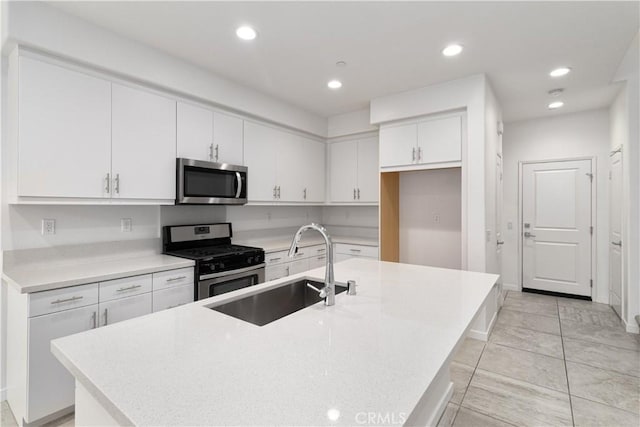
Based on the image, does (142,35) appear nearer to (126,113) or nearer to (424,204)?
(126,113)

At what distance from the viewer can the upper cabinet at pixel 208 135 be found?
2873 millimetres

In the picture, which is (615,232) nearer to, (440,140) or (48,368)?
(440,140)

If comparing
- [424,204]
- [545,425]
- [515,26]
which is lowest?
[545,425]

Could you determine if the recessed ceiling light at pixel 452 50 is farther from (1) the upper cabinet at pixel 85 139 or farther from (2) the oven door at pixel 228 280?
(2) the oven door at pixel 228 280

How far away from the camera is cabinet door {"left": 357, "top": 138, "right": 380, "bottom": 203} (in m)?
4.27

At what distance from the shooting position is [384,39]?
245 cm

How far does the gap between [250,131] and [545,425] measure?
347 cm

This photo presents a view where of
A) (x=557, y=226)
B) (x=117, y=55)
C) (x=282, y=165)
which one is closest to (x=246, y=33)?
(x=117, y=55)

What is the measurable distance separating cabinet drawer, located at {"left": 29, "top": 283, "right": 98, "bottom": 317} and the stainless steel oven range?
0.74 m

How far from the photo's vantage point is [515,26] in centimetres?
226

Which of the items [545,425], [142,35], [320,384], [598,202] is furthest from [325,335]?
[598,202]

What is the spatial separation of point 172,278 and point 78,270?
1.99 ft

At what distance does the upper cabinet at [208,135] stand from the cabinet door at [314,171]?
115 cm

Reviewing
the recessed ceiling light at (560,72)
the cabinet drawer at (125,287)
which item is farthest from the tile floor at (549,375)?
the recessed ceiling light at (560,72)
